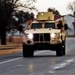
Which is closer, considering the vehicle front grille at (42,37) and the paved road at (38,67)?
the paved road at (38,67)

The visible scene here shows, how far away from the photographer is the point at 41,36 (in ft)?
101

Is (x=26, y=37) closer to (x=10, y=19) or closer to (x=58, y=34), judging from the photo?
(x=58, y=34)

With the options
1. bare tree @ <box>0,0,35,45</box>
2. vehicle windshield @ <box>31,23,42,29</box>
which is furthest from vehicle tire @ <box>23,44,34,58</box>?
bare tree @ <box>0,0,35,45</box>

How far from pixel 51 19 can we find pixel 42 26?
1.99 meters

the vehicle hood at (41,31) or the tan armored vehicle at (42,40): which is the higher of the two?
the vehicle hood at (41,31)

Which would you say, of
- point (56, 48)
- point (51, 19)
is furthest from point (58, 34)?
point (51, 19)

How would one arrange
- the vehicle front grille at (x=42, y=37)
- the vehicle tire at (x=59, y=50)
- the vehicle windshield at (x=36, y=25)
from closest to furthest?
the vehicle front grille at (x=42, y=37), the vehicle tire at (x=59, y=50), the vehicle windshield at (x=36, y=25)

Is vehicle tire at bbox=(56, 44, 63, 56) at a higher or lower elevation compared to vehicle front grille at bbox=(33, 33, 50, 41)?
→ lower

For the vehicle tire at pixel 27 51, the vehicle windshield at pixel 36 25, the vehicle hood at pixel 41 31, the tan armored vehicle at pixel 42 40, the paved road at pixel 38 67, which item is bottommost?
the paved road at pixel 38 67

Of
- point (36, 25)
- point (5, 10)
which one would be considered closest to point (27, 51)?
point (36, 25)

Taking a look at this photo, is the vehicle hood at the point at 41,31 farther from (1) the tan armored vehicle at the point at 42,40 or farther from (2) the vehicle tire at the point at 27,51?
(2) the vehicle tire at the point at 27,51

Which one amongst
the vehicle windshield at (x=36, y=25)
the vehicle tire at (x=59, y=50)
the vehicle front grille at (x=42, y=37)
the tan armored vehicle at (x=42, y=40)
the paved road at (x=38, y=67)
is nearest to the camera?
the paved road at (x=38, y=67)

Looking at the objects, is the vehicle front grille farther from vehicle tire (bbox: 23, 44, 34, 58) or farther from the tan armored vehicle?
vehicle tire (bbox: 23, 44, 34, 58)

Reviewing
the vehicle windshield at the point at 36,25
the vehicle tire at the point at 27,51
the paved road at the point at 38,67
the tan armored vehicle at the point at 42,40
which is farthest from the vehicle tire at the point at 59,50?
the paved road at the point at 38,67
